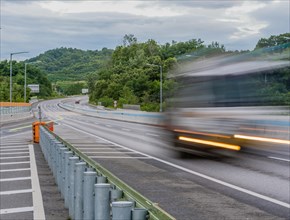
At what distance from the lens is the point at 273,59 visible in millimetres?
16516

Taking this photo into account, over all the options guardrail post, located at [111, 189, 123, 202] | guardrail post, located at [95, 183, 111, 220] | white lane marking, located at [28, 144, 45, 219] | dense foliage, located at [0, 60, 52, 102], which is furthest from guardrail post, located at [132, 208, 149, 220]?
dense foliage, located at [0, 60, 52, 102]

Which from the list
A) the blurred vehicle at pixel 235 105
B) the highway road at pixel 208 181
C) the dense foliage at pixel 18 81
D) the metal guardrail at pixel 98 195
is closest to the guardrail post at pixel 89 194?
the metal guardrail at pixel 98 195

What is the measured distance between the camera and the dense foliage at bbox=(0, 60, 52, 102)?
125m

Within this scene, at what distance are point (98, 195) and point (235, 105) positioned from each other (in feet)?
40.3

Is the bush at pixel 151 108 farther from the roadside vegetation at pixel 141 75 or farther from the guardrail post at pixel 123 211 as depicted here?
the guardrail post at pixel 123 211

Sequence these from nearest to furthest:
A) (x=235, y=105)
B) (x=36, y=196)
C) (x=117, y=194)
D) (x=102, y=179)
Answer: (x=117, y=194) → (x=102, y=179) → (x=36, y=196) → (x=235, y=105)

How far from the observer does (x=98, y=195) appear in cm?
552

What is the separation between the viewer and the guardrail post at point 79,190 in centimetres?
766

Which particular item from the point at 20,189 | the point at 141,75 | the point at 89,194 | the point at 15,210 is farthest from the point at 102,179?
the point at 141,75

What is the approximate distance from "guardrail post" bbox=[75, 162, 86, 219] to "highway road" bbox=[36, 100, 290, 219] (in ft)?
8.27

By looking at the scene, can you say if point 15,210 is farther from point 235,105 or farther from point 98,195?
point 235,105

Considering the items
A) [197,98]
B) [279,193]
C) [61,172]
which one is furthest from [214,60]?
[61,172]

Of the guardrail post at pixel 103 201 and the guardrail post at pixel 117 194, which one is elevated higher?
the guardrail post at pixel 117 194

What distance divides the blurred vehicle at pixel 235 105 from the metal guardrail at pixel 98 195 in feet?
23.6
